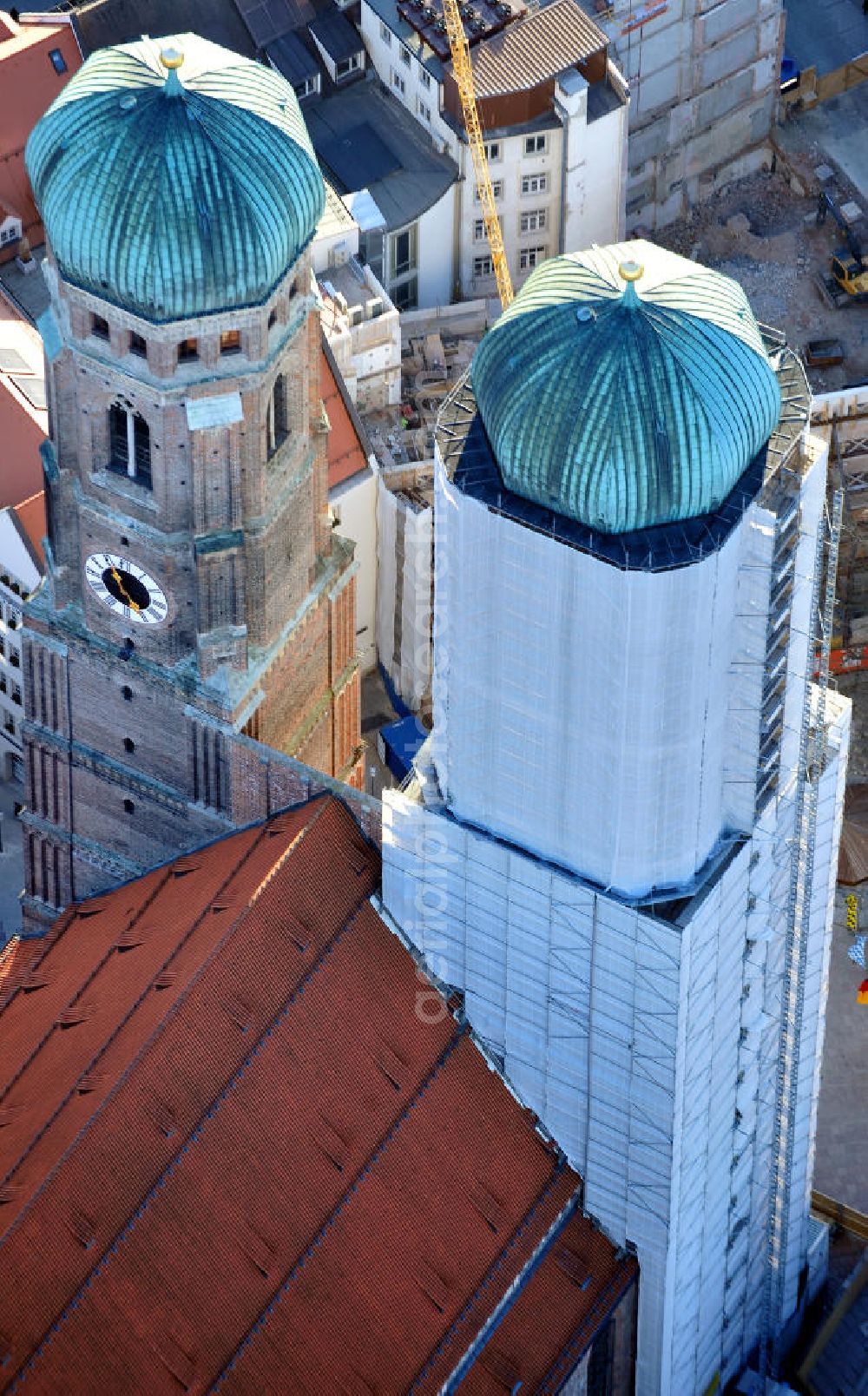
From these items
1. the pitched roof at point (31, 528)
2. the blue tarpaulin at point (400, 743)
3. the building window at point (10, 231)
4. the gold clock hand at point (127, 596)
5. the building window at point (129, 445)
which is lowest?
the blue tarpaulin at point (400, 743)

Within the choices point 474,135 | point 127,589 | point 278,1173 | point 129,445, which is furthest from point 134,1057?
point 474,135

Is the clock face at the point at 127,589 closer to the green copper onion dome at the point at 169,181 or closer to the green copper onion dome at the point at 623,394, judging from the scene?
the green copper onion dome at the point at 169,181

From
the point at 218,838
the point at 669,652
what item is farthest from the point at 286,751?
the point at 669,652

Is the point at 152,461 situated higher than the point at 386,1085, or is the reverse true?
the point at 152,461

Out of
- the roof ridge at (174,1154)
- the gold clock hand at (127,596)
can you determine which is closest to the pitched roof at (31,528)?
the gold clock hand at (127,596)

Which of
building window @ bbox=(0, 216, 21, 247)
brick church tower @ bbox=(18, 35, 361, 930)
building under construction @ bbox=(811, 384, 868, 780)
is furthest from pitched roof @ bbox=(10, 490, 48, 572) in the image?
building under construction @ bbox=(811, 384, 868, 780)

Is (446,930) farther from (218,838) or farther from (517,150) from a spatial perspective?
(517,150)
